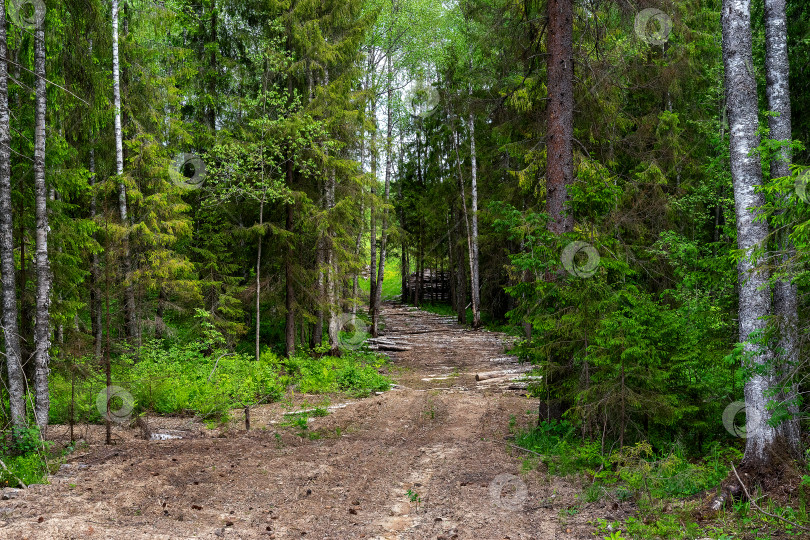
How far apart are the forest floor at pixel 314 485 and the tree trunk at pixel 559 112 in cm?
368

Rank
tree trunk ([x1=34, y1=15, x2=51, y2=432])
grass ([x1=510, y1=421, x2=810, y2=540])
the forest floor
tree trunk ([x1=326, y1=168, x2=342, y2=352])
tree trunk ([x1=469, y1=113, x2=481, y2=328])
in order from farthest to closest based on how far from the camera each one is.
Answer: tree trunk ([x1=469, y1=113, x2=481, y2=328]) → tree trunk ([x1=326, y1=168, x2=342, y2=352]) → tree trunk ([x1=34, y1=15, x2=51, y2=432]) → the forest floor → grass ([x1=510, y1=421, x2=810, y2=540])

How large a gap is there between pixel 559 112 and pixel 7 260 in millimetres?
7684

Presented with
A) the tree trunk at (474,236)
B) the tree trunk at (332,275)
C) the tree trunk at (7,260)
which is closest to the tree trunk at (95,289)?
the tree trunk at (332,275)

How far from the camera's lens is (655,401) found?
6.20 meters

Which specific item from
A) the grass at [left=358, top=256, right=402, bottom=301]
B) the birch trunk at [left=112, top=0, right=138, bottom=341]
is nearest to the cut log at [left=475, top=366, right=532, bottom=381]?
the birch trunk at [left=112, top=0, right=138, bottom=341]

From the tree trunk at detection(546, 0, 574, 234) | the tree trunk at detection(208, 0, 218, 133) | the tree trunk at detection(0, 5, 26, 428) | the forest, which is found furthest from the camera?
the tree trunk at detection(208, 0, 218, 133)

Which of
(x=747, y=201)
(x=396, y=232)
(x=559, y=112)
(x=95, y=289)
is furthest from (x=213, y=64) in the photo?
(x=747, y=201)

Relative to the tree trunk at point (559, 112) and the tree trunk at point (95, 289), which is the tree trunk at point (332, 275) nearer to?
the tree trunk at point (95, 289)

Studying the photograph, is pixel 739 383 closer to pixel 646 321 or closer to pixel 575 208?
pixel 646 321

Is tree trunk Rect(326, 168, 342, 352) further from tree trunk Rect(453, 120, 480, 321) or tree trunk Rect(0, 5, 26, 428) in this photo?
tree trunk Rect(0, 5, 26, 428)

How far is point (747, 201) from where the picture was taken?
17.2 feet

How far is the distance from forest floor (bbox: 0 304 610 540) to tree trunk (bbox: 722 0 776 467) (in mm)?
1704

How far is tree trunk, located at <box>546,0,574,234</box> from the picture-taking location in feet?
26.9

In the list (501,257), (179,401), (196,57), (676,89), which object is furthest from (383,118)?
(179,401)
